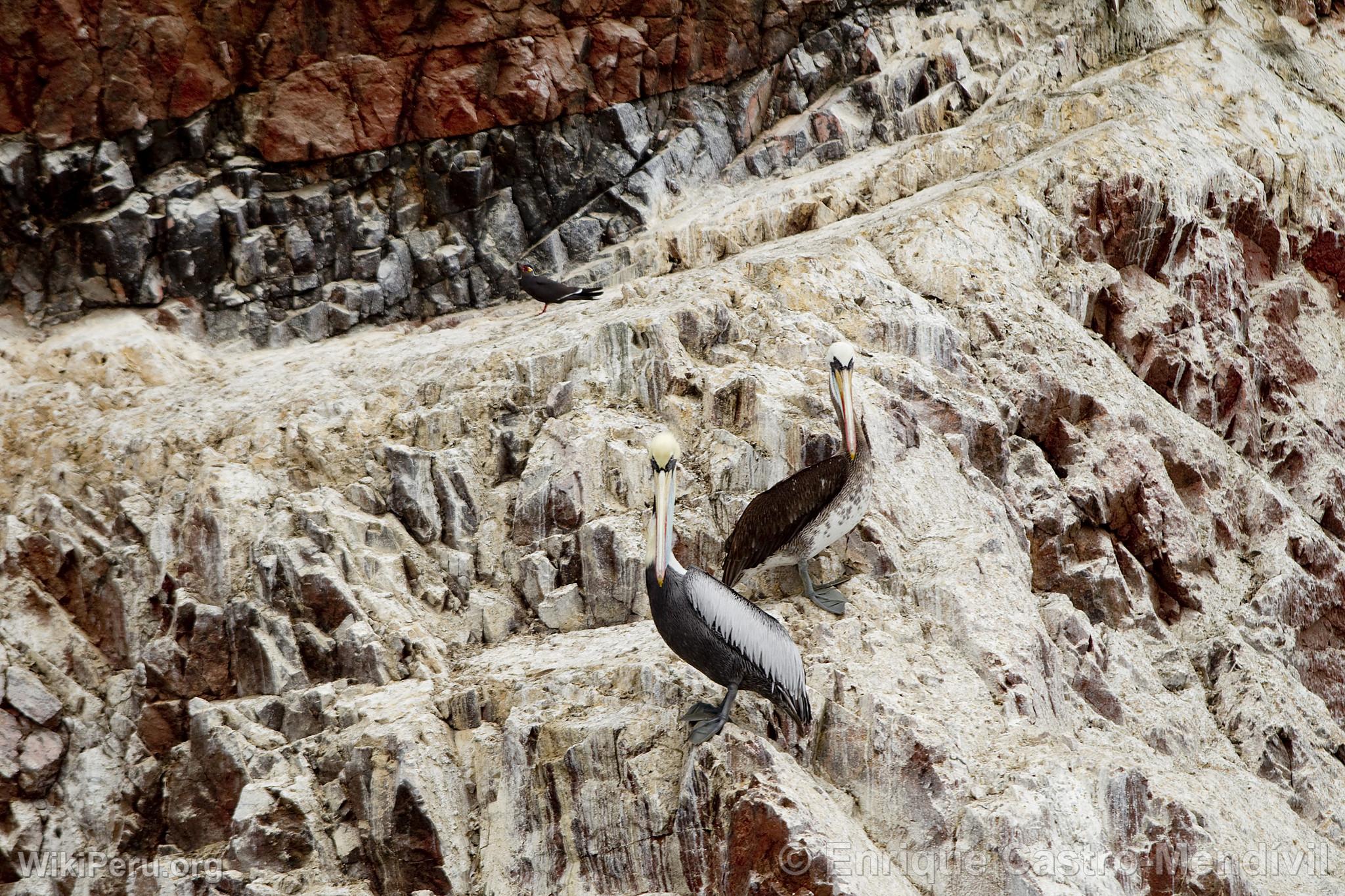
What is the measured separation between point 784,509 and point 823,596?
0.84 meters

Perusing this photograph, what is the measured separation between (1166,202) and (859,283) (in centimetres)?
431

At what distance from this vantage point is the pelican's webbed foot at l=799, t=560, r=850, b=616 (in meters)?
9.32

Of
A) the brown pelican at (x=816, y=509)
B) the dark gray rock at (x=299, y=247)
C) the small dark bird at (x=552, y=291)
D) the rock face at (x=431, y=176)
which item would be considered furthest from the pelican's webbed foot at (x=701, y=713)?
the dark gray rock at (x=299, y=247)

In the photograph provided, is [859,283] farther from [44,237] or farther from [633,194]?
[44,237]

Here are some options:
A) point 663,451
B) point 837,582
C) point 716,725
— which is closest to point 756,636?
point 716,725

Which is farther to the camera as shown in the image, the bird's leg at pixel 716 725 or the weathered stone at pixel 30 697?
the weathered stone at pixel 30 697

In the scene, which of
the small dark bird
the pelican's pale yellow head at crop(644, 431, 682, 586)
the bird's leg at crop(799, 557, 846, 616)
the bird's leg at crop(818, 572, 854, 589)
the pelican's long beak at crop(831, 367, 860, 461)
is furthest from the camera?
the small dark bird

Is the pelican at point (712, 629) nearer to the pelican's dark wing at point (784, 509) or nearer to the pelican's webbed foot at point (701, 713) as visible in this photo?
the pelican's webbed foot at point (701, 713)

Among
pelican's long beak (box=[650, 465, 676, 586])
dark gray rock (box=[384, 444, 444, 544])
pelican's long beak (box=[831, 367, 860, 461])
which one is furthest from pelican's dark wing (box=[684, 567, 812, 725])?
dark gray rock (box=[384, 444, 444, 544])

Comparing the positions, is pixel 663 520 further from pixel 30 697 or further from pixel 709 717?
pixel 30 697

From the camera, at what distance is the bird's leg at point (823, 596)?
30.6 ft

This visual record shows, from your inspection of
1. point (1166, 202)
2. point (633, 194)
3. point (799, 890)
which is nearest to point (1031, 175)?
point (1166, 202)

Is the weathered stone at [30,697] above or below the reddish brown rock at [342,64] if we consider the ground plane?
below

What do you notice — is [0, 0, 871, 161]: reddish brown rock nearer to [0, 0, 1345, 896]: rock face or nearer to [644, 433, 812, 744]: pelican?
[0, 0, 1345, 896]: rock face
